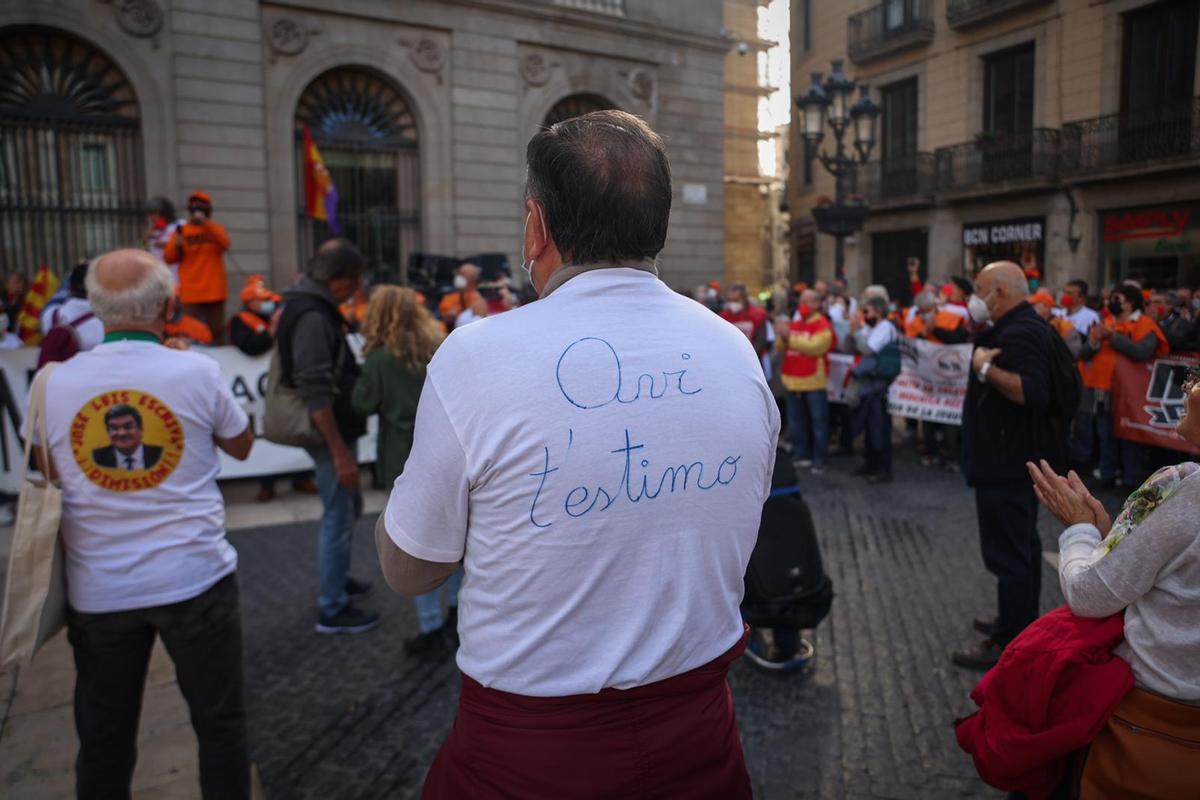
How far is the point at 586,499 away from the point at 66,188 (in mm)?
15228

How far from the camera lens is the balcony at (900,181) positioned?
76.8 feet

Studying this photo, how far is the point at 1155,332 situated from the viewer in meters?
8.17

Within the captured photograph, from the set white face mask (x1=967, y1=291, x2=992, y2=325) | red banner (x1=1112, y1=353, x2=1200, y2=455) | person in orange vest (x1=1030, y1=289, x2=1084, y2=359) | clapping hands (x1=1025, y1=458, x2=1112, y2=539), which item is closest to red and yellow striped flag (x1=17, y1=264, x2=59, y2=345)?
white face mask (x1=967, y1=291, x2=992, y2=325)

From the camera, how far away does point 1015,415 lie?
4.12 metres

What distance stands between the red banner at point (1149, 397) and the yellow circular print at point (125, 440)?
8255 millimetres

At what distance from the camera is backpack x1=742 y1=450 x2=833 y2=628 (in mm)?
3994

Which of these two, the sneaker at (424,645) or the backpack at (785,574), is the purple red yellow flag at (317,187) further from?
the backpack at (785,574)

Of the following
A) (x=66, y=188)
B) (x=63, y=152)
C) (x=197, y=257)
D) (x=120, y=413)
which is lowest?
(x=120, y=413)

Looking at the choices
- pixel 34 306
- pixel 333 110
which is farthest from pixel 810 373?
pixel 333 110

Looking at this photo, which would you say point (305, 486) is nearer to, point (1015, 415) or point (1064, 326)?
point (1015, 415)

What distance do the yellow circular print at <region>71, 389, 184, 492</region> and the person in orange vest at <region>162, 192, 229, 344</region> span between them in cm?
785

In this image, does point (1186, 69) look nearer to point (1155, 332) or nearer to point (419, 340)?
point (1155, 332)

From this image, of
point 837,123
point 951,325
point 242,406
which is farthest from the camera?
point 837,123

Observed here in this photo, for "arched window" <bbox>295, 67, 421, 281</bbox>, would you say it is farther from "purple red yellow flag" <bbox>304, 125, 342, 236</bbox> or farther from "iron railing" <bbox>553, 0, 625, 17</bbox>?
"iron railing" <bbox>553, 0, 625, 17</bbox>
